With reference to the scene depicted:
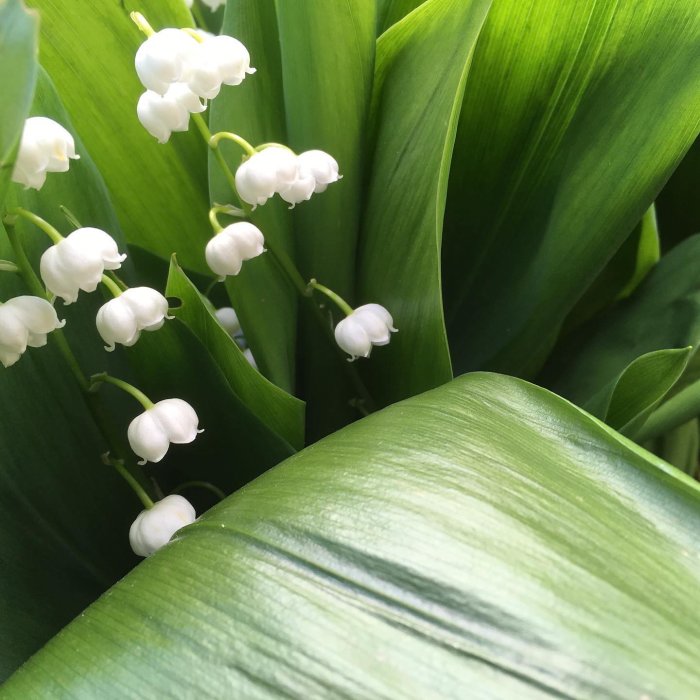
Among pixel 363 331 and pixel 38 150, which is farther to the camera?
pixel 363 331

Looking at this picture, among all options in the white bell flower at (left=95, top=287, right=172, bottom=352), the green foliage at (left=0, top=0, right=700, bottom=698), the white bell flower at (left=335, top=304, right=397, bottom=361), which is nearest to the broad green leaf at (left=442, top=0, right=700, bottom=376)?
the green foliage at (left=0, top=0, right=700, bottom=698)

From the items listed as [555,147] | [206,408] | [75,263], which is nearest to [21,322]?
[75,263]

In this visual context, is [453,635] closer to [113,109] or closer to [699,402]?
[699,402]

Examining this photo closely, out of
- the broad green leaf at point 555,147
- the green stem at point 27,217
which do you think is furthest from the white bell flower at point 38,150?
the broad green leaf at point 555,147

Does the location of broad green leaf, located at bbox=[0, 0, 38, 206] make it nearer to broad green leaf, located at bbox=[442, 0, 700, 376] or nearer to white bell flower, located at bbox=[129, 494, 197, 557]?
white bell flower, located at bbox=[129, 494, 197, 557]

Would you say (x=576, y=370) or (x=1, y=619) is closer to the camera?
(x=1, y=619)

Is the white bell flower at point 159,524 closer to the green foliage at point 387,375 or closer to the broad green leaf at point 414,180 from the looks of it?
the green foliage at point 387,375

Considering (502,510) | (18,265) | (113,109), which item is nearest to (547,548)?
(502,510)

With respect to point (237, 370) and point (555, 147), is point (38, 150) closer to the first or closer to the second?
point (237, 370)
